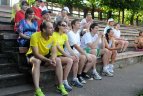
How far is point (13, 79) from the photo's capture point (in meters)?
7.57

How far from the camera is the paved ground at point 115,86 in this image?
26.6 feet

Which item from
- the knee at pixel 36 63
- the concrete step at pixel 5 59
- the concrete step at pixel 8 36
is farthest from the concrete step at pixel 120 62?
the concrete step at pixel 8 36

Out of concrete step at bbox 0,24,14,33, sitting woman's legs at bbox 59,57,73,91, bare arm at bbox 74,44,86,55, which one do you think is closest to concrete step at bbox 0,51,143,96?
sitting woman's legs at bbox 59,57,73,91

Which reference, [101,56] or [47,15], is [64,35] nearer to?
[47,15]

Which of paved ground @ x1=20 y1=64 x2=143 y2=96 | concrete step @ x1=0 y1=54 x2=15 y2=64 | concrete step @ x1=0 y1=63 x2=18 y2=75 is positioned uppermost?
concrete step @ x1=0 y1=54 x2=15 y2=64

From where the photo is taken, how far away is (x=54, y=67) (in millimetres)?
7734

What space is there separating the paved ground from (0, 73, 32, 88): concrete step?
49cm

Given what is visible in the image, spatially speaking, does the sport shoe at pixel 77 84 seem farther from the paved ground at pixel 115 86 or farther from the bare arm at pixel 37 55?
the bare arm at pixel 37 55

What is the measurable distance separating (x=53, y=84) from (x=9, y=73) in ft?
3.60

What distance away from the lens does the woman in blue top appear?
26.6ft

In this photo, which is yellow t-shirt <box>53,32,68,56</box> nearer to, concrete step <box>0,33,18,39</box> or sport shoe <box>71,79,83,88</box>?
sport shoe <box>71,79,83,88</box>

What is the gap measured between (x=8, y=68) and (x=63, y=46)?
1518 millimetres

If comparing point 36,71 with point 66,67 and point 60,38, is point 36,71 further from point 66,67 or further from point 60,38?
point 60,38

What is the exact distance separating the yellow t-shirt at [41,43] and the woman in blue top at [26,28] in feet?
1.65
